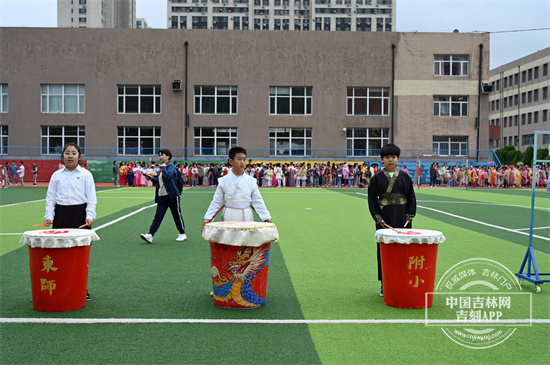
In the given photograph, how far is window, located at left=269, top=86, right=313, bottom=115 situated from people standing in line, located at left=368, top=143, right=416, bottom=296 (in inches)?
1590

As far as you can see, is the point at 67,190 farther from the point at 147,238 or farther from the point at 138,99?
the point at 138,99

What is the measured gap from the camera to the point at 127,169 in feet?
137

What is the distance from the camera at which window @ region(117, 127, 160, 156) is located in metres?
46.8

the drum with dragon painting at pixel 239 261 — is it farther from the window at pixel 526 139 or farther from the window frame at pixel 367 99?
the window at pixel 526 139

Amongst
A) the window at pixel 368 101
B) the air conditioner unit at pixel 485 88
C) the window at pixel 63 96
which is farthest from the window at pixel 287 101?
the window at pixel 63 96

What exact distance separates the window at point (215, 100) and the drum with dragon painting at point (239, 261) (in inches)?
1618

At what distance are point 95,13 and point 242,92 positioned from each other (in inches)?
4103

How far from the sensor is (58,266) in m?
6.10

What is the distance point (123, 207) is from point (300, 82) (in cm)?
2877

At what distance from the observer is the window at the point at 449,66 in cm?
4784

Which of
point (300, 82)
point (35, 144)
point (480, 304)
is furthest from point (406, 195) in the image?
point (35, 144)

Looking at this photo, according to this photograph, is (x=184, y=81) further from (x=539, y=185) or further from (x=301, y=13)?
(x=301, y=13)

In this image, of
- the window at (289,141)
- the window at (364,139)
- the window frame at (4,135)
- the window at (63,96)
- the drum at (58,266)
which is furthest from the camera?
the window at (364,139)

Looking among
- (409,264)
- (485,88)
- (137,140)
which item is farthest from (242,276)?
(485,88)
